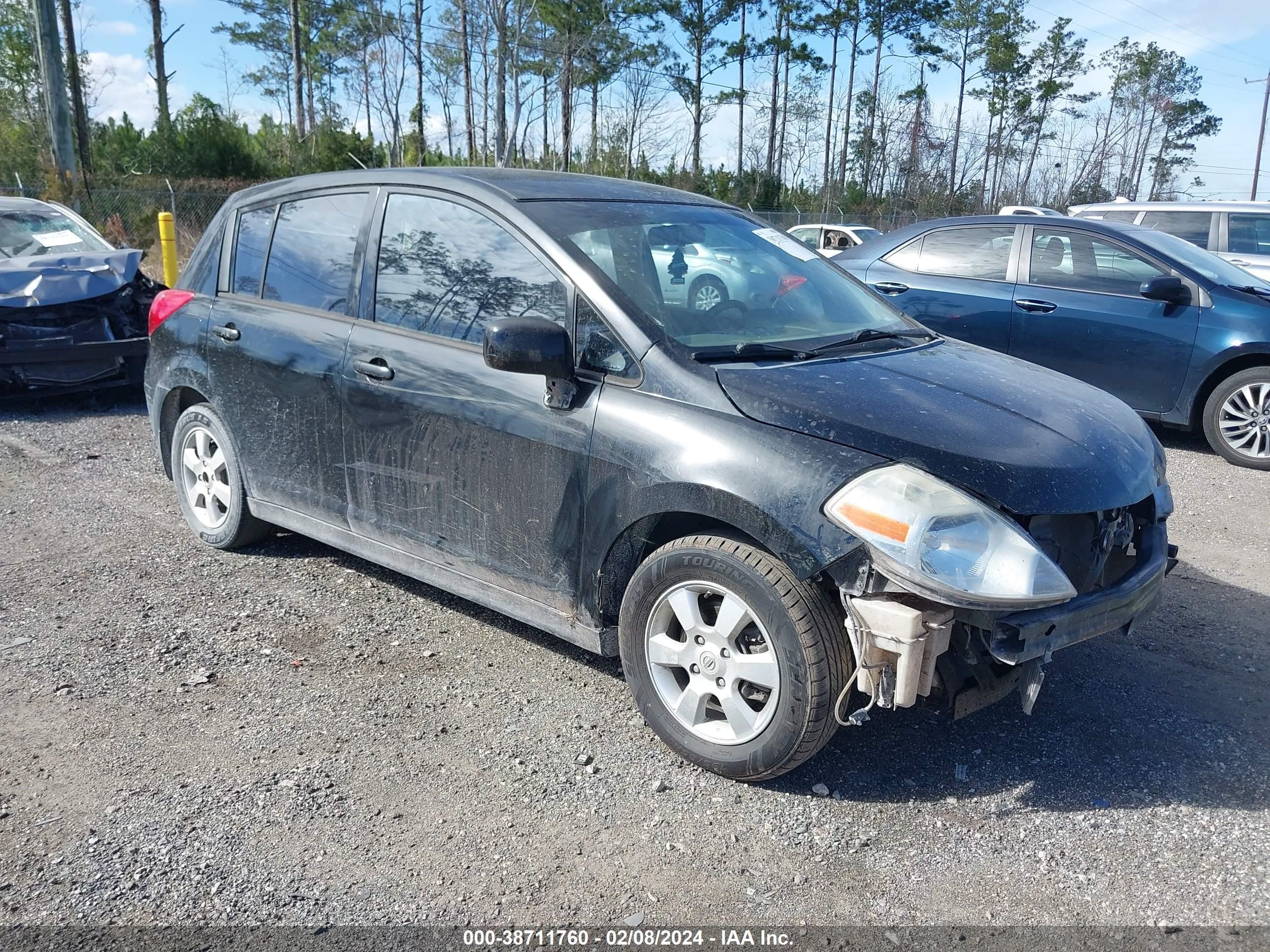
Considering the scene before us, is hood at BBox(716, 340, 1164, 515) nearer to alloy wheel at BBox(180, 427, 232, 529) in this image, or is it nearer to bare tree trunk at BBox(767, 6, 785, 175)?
alloy wheel at BBox(180, 427, 232, 529)

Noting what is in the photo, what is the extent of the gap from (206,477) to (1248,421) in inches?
274

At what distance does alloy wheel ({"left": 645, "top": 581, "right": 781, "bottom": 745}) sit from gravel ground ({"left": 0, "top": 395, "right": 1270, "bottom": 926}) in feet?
0.66

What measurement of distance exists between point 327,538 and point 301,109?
36347mm

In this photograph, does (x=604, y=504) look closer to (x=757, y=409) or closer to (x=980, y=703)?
(x=757, y=409)

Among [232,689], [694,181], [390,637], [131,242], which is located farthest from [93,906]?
[694,181]

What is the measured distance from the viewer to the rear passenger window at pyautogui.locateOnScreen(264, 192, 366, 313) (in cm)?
424

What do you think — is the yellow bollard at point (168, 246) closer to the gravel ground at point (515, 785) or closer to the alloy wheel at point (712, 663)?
the gravel ground at point (515, 785)

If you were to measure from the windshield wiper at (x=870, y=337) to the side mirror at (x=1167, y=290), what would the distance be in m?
4.00

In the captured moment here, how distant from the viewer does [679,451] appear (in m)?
3.14

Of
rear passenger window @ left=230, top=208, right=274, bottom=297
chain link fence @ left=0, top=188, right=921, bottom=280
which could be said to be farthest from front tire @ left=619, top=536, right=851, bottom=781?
chain link fence @ left=0, top=188, right=921, bottom=280

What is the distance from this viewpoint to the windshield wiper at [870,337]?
12.0 ft

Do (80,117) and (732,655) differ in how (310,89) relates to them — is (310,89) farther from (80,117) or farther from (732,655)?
(732,655)

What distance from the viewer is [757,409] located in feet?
10.1

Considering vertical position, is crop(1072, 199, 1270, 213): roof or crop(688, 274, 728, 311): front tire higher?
crop(1072, 199, 1270, 213): roof
